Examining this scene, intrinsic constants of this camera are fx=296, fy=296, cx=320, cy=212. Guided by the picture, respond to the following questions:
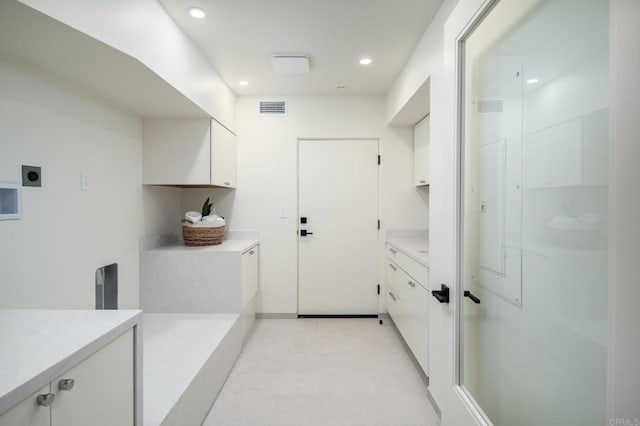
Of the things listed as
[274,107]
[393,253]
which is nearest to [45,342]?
[393,253]

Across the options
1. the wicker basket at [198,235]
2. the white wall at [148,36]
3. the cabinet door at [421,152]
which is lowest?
the wicker basket at [198,235]

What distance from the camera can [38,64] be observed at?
4.93ft

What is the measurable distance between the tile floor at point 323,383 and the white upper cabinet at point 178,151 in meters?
1.61

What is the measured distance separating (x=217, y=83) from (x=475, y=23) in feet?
7.64

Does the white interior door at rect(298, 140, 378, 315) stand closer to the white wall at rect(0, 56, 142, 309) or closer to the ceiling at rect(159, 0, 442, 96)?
the ceiling at rect(159, 0, 442, 96)

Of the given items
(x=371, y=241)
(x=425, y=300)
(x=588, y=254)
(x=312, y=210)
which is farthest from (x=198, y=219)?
(x=588, y=254)

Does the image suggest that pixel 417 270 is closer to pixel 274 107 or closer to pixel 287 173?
pixel 287 173

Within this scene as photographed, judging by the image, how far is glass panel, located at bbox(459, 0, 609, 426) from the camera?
658 millimetres

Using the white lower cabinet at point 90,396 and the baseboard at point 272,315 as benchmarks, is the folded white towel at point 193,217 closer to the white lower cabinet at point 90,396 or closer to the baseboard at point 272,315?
the baseboard at point 272,315

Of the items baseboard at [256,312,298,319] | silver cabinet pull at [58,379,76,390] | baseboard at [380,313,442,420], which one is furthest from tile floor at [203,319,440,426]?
silver cabinet pull at [58,379,76,390]

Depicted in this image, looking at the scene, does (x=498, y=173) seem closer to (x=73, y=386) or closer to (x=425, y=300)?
(x=425, y=300)

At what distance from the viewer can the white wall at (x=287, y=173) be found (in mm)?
3303

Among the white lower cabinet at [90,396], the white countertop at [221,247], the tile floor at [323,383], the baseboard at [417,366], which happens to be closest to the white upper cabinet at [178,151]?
the white countertop at [221,247]

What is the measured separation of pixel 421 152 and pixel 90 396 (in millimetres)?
2929
